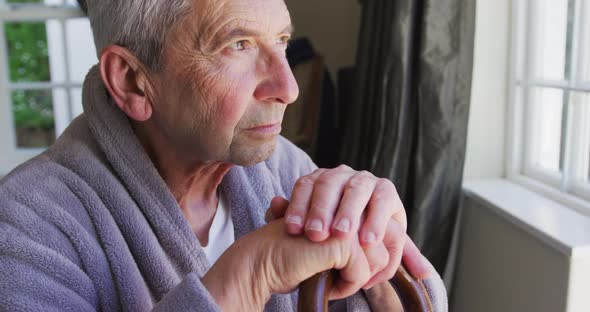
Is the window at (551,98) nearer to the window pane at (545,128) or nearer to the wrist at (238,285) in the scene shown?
the window pane at (545,128)

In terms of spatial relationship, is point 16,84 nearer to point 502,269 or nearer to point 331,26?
point 331,26

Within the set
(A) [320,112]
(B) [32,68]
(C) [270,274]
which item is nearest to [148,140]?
(C) [270,274]

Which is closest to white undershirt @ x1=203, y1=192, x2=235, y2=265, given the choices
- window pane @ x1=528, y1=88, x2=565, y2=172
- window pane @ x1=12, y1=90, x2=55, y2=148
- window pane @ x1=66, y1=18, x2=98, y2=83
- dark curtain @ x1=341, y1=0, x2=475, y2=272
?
dark curtain @ x1=341, y1=0, x2=475, y2=272

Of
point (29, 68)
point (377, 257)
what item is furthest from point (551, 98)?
point (29, 68)

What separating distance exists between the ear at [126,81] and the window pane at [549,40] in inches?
54.2

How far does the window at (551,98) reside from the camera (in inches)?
68.3

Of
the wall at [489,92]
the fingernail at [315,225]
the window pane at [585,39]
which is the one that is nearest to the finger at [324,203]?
the fingernail at [315,225]

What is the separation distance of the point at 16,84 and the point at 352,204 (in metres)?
2.96

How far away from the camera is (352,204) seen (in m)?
0.82

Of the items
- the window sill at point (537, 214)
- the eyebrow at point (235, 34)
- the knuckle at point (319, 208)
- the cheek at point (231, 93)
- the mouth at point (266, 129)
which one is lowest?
the window sill at point (537, 214)

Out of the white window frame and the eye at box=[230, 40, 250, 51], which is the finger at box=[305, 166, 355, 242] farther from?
the white window frame

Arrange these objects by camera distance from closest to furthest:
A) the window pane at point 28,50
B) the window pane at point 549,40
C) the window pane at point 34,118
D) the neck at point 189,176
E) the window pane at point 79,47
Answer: the neck at point 189,176 < the window pane at point 549,40 < the window pane at point 79,47 < the window pane at point 28,50 < the window pane at point 34,118

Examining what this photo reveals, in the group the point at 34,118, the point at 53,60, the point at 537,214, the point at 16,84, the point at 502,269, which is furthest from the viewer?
the point at 34,118

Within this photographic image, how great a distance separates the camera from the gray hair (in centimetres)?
100
